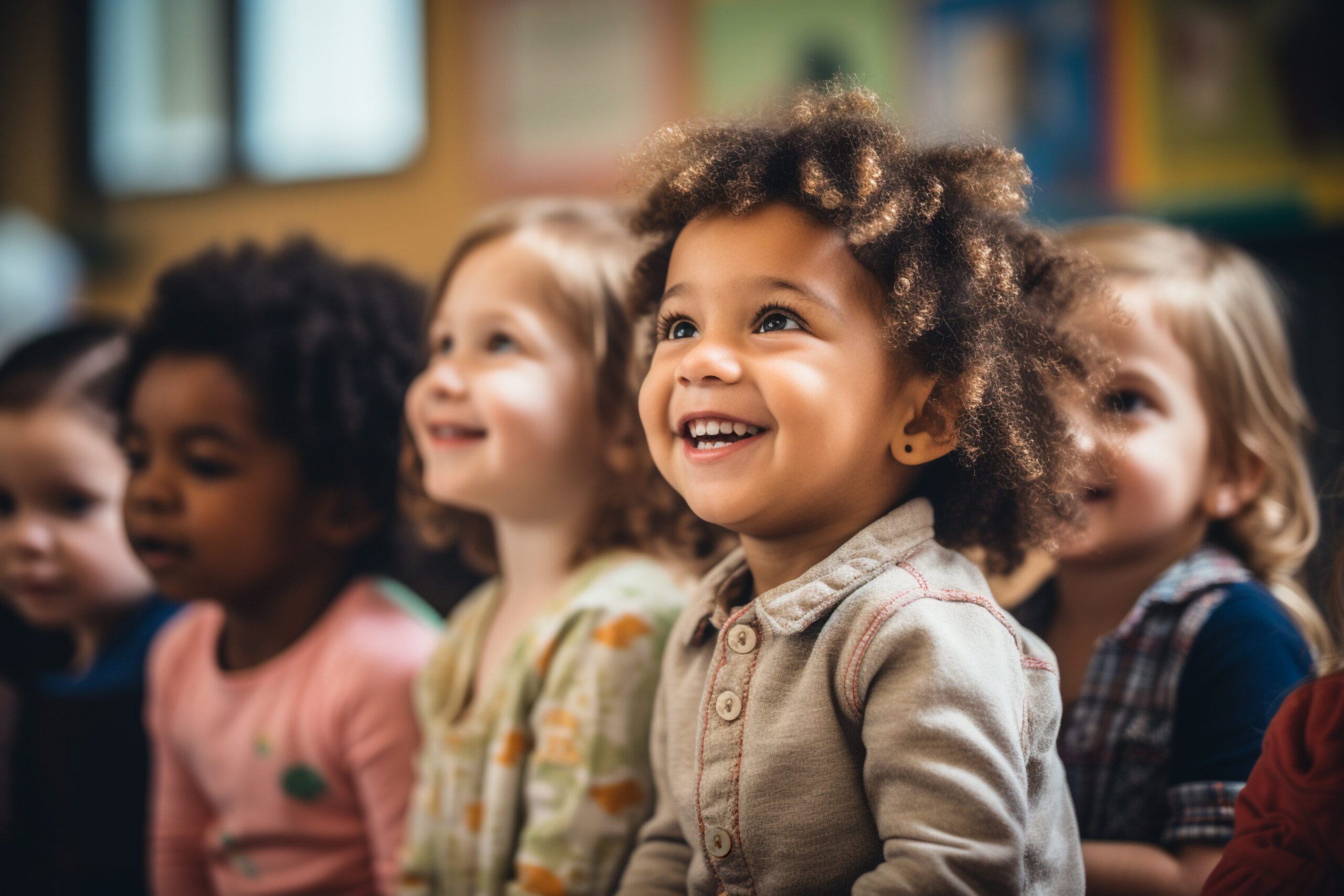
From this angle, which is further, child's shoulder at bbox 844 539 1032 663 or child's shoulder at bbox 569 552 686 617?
child's shoulder at bbox 569 552 686 617

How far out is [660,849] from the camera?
2.99ft

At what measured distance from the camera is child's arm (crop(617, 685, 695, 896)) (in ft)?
2.92

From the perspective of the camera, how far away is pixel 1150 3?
2.80 metres

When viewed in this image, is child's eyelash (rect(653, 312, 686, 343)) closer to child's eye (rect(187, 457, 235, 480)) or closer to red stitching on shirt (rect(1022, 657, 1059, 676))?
red stitching on shirt (rect(1022, 657, 1059, 676))

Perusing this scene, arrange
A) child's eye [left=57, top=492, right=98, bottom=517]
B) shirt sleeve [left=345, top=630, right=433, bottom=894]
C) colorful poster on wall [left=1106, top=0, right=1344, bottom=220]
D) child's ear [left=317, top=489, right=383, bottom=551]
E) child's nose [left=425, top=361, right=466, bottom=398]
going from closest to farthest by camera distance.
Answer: child's nose [left=425, top=361, right=466, bottom=398], shirt sleeve [left=345, top=630, right=433, bottom=894], child's ear [left=317, top=489, right=383, bottom=551], child's eye [left=57, top=492, right=98, bottom=517], colorful poster on wall [left=1106, top=0, right=1344, bottom=220]

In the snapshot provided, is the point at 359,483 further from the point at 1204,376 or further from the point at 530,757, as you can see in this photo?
the point at 1204,376

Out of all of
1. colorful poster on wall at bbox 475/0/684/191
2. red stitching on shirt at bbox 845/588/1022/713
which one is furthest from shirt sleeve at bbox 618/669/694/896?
colorful poster on wall at bbox 475/0/684/191

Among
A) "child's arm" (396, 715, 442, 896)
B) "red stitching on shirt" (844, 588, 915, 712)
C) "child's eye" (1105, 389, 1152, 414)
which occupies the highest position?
"child's eye" (1105, 389, 1152, 414)

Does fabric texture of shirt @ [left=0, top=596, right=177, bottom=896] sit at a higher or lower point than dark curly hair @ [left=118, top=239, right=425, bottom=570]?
lower

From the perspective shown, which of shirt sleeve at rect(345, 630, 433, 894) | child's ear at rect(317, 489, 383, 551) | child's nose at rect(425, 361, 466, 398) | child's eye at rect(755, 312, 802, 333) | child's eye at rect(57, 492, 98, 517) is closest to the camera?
child's eye at rect(755, 312, 802, 333)

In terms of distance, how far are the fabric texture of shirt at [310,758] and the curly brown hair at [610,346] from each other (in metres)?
0.30

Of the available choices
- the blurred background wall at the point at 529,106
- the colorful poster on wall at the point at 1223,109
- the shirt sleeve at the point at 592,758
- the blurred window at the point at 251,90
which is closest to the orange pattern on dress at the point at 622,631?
the shirt sleeve at the point at 592,758

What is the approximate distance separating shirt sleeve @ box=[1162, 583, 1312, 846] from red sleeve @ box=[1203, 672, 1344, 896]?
4.1 inches

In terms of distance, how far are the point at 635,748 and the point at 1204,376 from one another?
0.64 m
